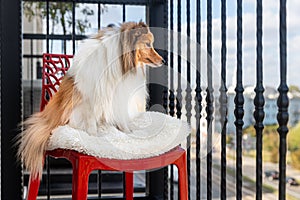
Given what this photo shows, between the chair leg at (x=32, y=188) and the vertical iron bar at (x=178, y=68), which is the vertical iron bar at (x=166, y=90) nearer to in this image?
the vertical iron bar at (x=178, y=68)

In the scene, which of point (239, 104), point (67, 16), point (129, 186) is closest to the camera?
point (239, 104)

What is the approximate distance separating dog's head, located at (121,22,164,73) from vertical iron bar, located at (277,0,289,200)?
581mm

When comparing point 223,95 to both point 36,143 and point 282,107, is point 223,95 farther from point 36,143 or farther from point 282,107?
point 36,143

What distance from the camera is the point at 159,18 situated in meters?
2.43

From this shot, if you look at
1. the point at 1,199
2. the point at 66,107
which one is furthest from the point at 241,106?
the point at 1,199

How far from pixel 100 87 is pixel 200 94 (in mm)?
456

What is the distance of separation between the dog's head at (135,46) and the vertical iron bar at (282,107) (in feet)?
1.91

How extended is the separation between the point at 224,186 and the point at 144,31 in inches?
23.9

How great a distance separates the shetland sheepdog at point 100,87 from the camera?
1488mm

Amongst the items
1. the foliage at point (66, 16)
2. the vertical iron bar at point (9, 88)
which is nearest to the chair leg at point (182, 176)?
the vertical iron bar at point (9, 88)

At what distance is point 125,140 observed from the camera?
1.41 metres

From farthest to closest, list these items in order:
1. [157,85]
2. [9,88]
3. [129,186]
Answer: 1. [157,85]
2. [9,88]
3. [129,186]

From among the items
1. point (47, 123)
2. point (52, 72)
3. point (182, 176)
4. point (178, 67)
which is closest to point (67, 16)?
point (52, 72)

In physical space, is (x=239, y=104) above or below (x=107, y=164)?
above
